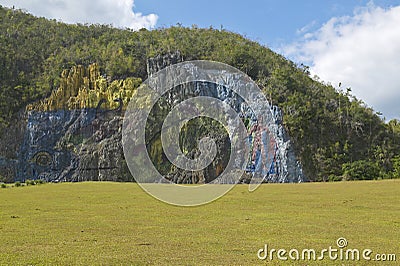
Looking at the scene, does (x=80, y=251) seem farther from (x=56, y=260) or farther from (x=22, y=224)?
(x=22, y=224)

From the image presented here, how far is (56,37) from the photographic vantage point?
77875 millimetres

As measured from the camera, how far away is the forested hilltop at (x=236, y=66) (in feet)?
186

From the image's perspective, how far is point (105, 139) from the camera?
58281mm

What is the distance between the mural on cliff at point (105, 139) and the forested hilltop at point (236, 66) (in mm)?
2851

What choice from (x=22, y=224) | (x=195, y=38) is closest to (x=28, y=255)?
(x=22, y=224)

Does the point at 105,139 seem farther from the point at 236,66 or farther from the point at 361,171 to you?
the point at 361,171

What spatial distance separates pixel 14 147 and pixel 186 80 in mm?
24042

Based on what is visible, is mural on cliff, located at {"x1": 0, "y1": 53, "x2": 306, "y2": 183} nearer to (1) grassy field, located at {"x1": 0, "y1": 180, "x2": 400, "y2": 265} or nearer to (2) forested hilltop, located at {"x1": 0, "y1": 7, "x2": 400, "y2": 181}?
(2) forested hilltop, located at {"x1": 0, "y1": 7, "x2": 400, "y2": 181}

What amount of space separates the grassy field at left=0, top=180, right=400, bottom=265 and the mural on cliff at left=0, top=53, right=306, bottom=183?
29.8 meters

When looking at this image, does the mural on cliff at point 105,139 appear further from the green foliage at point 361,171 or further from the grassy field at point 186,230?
the grassy field at point 186,230

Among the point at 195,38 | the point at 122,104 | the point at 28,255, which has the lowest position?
the point at 28,255

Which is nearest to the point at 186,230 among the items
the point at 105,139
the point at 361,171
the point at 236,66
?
the point at 361,171

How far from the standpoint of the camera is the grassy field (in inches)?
420

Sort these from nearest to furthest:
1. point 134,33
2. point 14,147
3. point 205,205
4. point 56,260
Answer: point 56,260 < point 205,205 < point 14,147 < point 134,33
